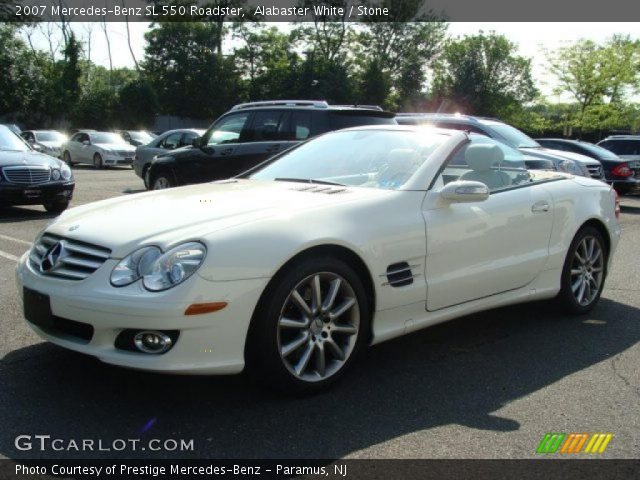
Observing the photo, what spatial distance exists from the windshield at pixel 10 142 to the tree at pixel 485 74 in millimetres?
59222

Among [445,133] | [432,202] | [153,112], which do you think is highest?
[445,133]

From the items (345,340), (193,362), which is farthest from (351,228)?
(193,362)

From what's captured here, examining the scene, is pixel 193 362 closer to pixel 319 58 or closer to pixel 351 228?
pixel 351 228

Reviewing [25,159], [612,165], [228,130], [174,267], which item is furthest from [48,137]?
[174,267]

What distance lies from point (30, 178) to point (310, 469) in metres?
8.87

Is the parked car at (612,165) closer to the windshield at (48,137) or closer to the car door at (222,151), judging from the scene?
the car door at (222,151)

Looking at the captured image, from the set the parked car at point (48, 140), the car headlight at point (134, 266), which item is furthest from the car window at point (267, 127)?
the parked car at point (48, 140)

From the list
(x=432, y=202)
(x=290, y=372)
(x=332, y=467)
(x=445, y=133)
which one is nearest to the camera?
(x=332, y=467)

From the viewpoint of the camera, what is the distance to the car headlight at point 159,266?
3199 millimetres

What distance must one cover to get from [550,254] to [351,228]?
1967 mm

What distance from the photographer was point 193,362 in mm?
3213

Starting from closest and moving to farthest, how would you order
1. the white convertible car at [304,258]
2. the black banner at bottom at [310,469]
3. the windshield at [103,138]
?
the black banner at bottom at [310,469] < the white convertible car at [304,258] < the windshield at [103,138]

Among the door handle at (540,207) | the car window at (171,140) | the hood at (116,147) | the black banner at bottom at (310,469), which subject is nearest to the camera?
the black banner at bottom at (310,469)

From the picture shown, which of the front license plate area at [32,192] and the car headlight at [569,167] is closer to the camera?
the front license plate area at [32,192]
